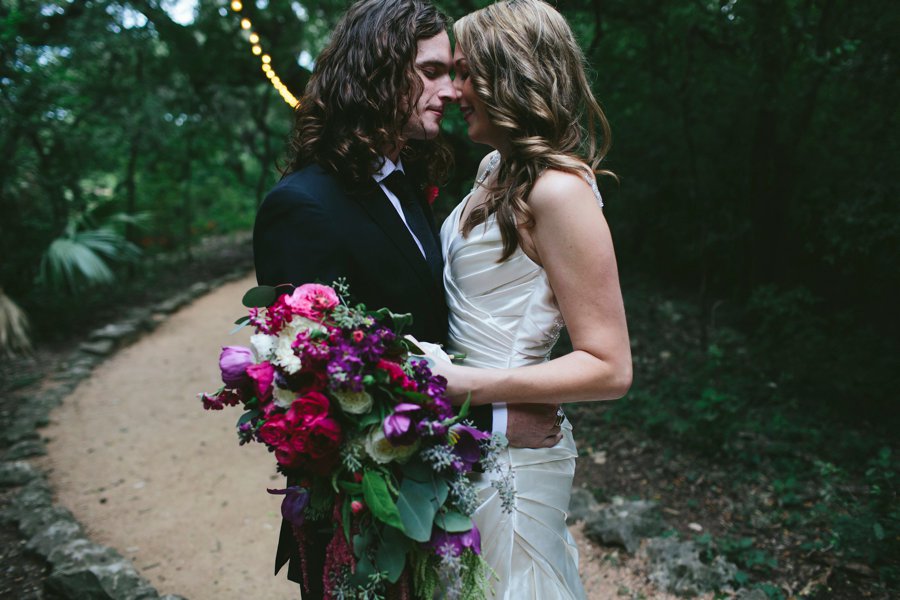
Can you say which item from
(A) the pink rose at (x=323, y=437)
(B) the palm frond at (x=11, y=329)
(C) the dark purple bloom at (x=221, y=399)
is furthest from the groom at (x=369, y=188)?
(B) the palm frond at (x=11, y=329)

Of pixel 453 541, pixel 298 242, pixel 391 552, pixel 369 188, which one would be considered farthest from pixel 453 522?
pixel 369 188

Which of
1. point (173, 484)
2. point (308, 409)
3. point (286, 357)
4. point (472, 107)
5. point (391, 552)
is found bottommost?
point (173, 484)

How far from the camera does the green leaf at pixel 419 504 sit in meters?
1.37

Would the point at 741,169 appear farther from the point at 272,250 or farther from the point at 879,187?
the point at 272,250

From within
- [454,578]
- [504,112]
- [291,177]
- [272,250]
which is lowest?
[454,578]

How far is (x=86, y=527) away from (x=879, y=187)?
6106 millimetres

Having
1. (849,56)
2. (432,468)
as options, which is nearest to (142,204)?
(849,56)

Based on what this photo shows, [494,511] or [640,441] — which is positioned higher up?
[494,511]

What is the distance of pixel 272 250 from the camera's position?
1.74 metres

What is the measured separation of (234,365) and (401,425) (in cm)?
46

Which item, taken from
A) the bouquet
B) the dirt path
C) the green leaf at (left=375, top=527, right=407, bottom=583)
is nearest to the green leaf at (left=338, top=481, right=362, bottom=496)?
the bouquet

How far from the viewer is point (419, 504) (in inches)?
55.3

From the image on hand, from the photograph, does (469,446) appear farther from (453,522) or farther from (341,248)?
(341,248)

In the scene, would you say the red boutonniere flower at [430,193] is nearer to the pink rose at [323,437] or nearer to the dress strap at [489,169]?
the dress strap at [489,169]
